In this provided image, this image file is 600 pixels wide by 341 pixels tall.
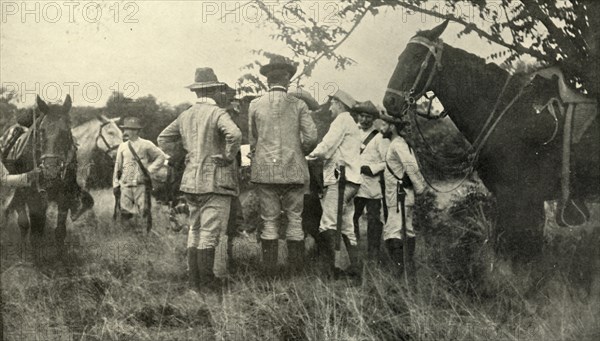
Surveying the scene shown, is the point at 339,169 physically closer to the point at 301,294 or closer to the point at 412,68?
the point at 412,68

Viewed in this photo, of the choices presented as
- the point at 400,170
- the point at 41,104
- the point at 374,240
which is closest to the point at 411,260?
the point at 374,240

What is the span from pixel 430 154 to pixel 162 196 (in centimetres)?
252

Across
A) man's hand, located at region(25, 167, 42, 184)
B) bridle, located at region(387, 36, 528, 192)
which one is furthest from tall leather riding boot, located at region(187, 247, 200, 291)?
bridle, located at region(387, 36, 528, 192)

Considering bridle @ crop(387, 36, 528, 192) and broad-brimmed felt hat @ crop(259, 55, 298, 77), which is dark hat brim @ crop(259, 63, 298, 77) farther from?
bridle @ crop(387, 36, 528, 192)

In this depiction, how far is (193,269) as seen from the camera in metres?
5.61

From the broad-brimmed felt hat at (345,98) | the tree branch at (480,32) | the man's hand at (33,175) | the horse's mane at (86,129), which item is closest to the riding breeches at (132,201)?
the horse's mane at (86,129)

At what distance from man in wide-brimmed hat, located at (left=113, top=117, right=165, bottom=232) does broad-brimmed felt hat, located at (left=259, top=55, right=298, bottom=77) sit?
3.96ft

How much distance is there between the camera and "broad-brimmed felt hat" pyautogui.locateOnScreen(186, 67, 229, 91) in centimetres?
548

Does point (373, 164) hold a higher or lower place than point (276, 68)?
lower

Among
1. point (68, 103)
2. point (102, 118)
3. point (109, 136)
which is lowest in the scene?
point (109, 136)

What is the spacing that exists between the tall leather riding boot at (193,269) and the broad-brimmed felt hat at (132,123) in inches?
46.7

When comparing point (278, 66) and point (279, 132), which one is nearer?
point (278, 66)

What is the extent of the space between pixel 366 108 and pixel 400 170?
25.5 inches

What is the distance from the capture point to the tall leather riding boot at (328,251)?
5773 mm
